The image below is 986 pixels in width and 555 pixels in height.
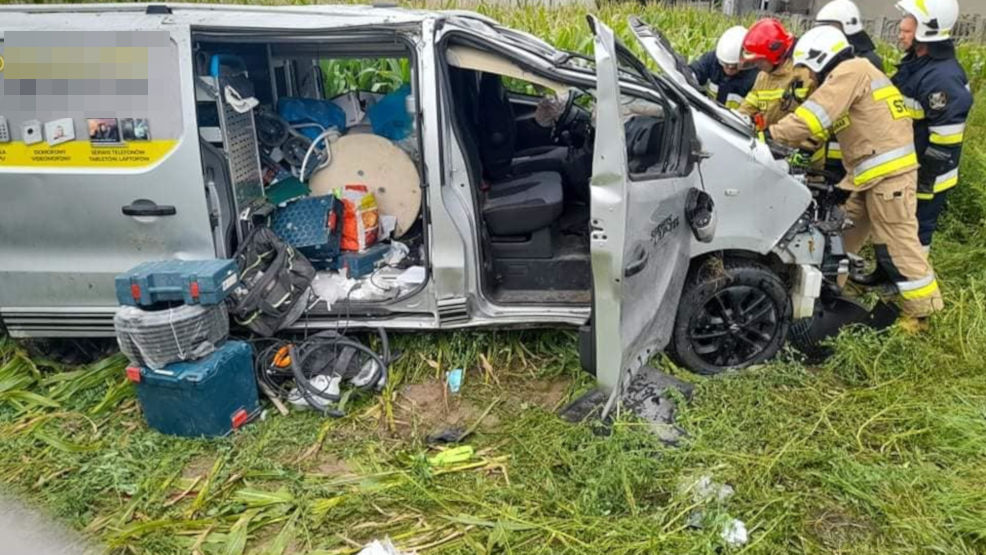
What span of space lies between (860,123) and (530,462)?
2.87 metres

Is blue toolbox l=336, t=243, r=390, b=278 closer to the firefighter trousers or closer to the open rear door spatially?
the open rear door

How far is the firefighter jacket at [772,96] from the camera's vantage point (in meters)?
5.41

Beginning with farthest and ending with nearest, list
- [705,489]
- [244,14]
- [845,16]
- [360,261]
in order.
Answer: [845,16] → [360,261] → [244,14] → [705,489]

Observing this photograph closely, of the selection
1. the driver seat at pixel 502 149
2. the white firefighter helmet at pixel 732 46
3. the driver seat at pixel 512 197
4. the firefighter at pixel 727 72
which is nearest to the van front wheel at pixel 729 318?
the driver seat at pixel 512 197

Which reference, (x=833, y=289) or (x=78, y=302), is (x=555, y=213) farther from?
(x=78, y=302)

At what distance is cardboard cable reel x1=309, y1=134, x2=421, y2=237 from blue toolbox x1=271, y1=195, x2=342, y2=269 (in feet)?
0.47

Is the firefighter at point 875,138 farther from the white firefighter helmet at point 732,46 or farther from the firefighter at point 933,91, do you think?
the white firefighter helmet at point 732,46

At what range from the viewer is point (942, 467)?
3234 mm

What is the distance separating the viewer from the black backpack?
12.4ft

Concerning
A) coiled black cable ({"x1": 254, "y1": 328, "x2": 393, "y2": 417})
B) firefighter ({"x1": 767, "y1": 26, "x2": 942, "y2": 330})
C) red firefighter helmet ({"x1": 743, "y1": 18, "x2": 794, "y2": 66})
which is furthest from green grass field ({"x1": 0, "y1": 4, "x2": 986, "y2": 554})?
red firefighter helmet ({"x1": 743, "y1": 18, "x2": 794, "y2": 66})

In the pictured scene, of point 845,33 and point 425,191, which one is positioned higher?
point 845,33

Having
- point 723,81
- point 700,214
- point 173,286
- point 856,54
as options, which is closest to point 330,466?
point 173,286

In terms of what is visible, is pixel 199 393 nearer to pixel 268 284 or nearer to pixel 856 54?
pixel 268 284

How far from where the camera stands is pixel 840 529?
288 centimetres
